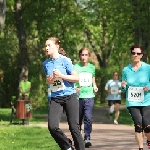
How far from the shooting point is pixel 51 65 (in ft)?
29.1

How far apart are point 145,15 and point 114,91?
Result: 13.7 feet

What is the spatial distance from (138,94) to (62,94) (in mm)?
1549

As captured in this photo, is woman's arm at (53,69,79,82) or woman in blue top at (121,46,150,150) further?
woman in blue top at (121,46,150,150)

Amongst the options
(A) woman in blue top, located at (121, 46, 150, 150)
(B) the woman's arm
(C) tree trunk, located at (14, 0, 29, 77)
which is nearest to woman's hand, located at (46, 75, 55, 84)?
(B) the woman's arm

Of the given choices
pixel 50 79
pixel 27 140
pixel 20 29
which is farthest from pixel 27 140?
pixel 20 29

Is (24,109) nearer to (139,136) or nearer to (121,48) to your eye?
(139,136)

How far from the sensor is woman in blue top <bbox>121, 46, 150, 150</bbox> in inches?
383

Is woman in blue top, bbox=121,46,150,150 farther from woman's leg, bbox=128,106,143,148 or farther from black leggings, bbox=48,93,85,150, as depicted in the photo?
black leggings, bbox=48,93,85,150

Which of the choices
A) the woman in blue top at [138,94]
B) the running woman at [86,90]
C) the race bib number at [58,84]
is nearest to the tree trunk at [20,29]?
the running woman at [86,90]

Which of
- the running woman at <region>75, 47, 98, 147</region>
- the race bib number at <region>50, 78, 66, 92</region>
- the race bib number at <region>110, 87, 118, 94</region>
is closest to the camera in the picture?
the race bib number at <region>50, 78, 66, 92</region>

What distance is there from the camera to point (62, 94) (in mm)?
8781

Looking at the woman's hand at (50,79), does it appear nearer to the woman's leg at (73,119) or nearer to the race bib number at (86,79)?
the woman's leg at (73,119)

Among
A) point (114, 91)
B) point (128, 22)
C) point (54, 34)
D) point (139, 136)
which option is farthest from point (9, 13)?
point (139, 136)

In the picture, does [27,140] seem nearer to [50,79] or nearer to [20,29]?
[50,79]
